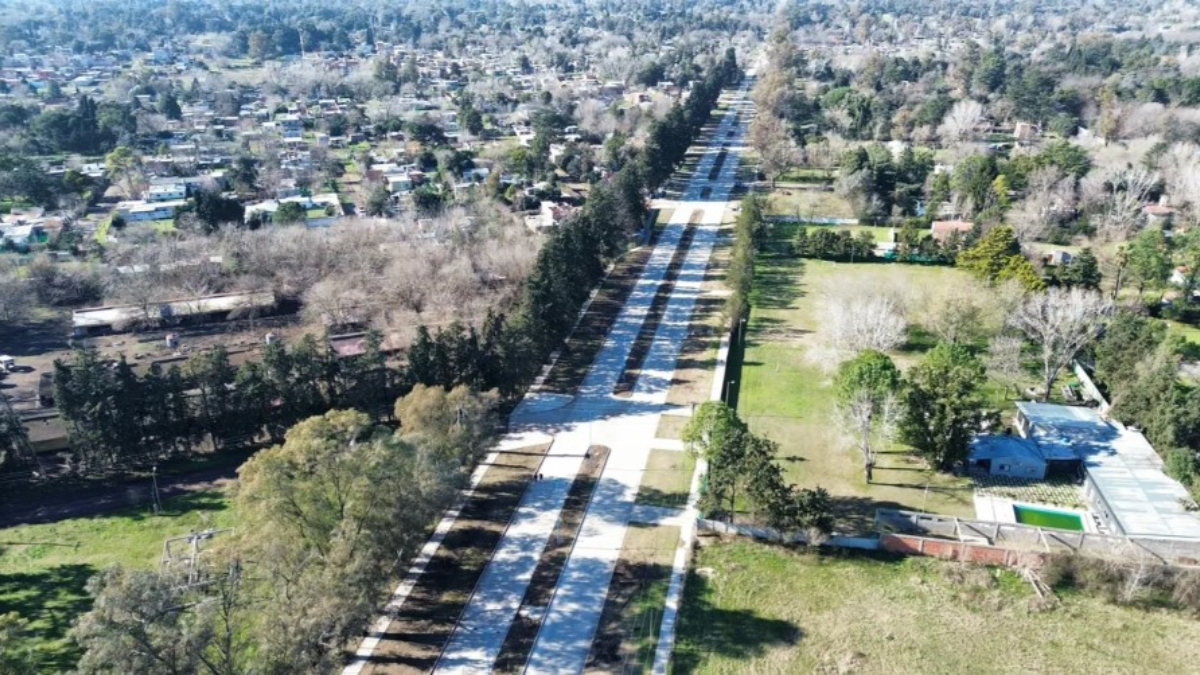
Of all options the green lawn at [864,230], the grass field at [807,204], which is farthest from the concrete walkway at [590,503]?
the grass field at [807,204]

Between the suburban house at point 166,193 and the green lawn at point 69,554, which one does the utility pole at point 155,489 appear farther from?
the suburban house at point 166,193

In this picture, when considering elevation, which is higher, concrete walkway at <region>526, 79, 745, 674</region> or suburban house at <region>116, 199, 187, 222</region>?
suburban house at <region>116, 199, 187, 222</region>

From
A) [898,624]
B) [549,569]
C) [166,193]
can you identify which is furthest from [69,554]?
[166,193]

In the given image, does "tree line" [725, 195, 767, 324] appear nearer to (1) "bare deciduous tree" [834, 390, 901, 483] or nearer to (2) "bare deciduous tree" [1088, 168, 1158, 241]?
(1) "bare deciduous tree" [834, 390, 901, 483]

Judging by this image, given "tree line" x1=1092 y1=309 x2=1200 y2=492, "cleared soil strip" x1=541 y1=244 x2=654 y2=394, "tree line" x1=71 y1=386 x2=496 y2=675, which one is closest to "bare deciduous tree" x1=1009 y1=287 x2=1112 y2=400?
"tree line" x1=1092 y1=309 x2=1200 y2=492

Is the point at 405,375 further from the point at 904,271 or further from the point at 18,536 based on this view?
the point at 904,271

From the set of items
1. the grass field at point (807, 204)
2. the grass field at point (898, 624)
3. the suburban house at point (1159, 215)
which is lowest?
the grass field at point (898, 624)
